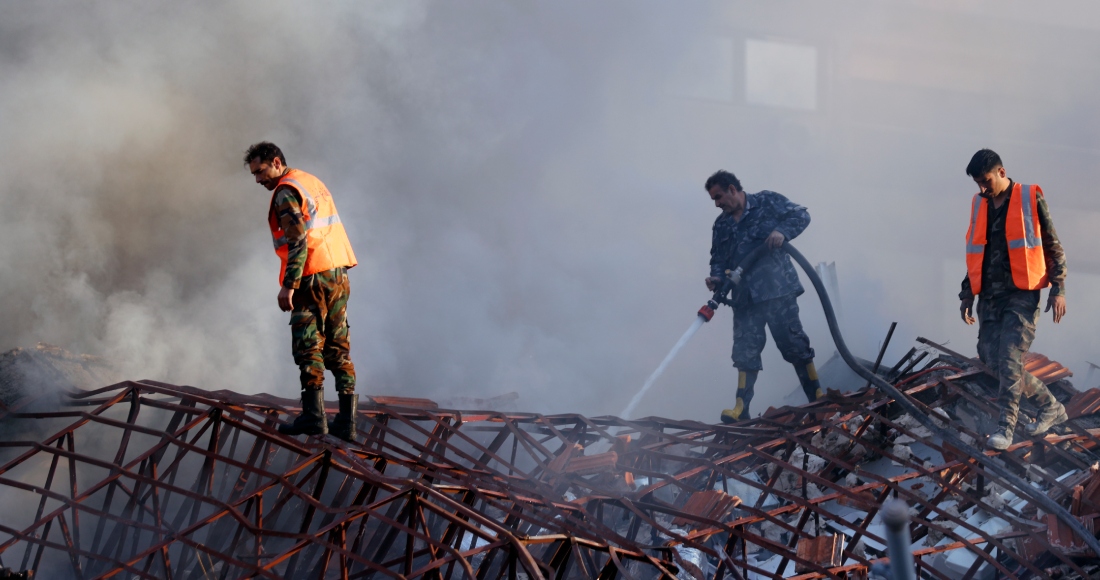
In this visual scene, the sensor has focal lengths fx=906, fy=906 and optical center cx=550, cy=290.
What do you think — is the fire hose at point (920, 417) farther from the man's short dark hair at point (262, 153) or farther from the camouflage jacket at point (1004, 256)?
the man's short dark hair at point (262, 153)

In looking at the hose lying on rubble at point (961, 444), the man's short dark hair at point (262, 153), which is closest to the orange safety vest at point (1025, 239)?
the hose lying on rubble at point (961, 444)

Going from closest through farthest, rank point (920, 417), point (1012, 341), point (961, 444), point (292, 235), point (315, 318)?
1. point (292, 235)
2. point (315, 318)
3. point (1012, 341)
4. point (961, 444)
5. point (920, 417)

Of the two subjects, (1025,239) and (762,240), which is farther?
(762,240)

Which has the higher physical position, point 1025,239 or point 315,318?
point 1025,239

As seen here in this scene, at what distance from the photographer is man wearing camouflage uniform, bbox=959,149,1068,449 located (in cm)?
604

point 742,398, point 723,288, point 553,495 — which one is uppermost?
point 723,288

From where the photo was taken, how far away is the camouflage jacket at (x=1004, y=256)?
610 cm

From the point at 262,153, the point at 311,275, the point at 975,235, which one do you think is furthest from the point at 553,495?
the point at 975,235

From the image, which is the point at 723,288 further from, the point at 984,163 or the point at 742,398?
the point at 984,163

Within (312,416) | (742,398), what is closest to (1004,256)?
(742,398)

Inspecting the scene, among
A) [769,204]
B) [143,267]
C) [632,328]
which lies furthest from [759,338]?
[143,267]

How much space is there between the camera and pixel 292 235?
4.85 metres

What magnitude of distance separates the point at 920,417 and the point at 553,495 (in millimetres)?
2917

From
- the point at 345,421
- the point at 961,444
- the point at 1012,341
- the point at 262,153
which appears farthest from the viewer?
the point at 961,444
